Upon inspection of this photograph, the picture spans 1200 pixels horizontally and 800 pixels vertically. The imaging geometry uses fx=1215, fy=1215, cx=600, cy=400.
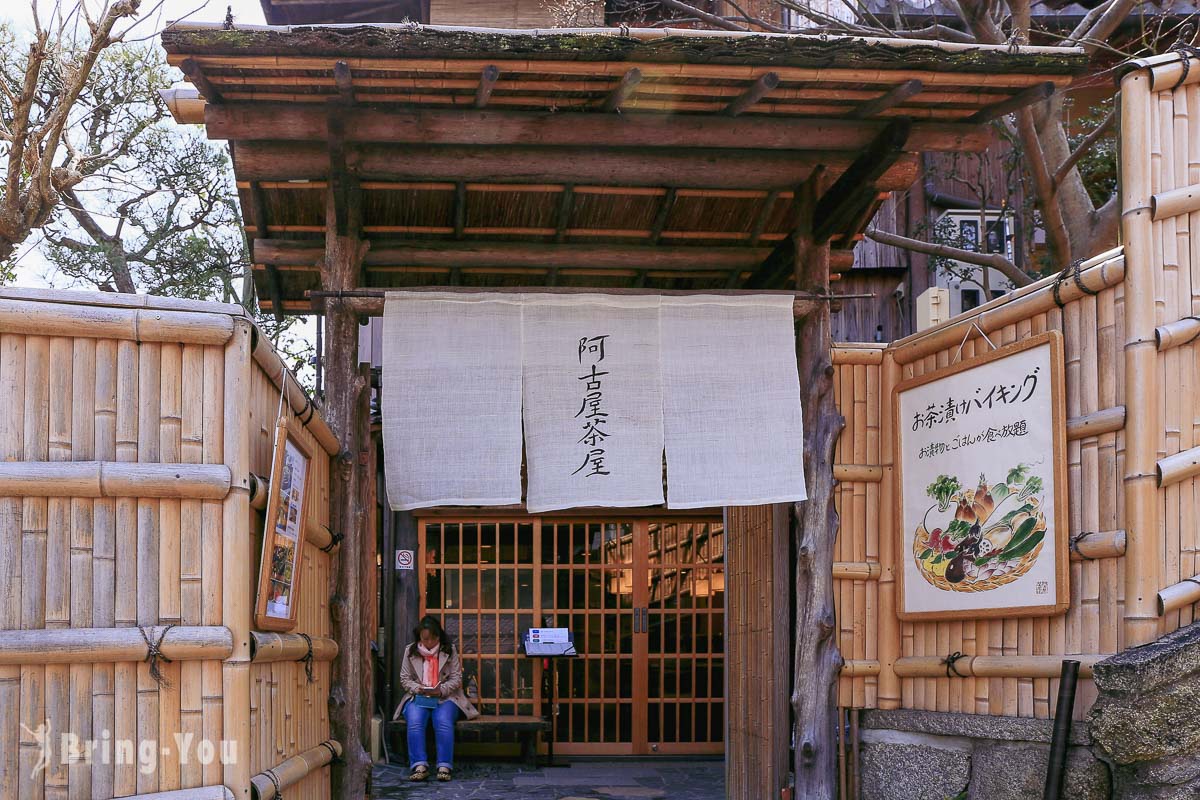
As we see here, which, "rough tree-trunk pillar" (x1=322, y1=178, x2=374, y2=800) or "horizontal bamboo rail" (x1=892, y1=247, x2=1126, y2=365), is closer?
"horizontal bamboo rail" (x1=892, y1=247, x2=1126, y2=365)

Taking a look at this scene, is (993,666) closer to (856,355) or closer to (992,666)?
(992,666)

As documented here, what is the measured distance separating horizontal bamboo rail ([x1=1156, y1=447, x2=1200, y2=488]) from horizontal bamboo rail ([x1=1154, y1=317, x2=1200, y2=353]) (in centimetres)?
50

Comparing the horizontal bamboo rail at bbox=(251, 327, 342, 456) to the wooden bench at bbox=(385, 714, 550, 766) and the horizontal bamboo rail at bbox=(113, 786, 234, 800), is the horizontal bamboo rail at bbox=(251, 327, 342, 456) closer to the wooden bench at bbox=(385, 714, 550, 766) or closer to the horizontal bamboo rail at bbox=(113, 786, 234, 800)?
the horizontal bamboo rail at bbox=(113, 786, 234, 800)

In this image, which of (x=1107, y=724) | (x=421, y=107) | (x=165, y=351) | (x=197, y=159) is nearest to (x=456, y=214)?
(x=421, y=107)

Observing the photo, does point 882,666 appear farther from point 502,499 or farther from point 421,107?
point 421,107

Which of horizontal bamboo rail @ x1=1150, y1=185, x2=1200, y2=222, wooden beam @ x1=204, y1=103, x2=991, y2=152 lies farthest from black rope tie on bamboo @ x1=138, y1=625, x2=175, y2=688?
horizontal bamboo rail @ x1=1150, y1=185, x2=1200, y2=222

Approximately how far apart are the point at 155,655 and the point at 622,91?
358 cm

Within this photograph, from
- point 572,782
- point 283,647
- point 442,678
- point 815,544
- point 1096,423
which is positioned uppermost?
point 1096,423

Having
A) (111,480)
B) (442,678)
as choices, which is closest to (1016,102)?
(111,480)

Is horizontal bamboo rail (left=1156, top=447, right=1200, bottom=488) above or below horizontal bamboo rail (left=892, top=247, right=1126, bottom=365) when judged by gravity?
below

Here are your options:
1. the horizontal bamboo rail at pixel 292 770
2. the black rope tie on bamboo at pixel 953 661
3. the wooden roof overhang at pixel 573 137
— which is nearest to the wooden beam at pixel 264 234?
the wooden roof overhang at pixel 573 137

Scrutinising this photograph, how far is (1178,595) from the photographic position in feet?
17.9

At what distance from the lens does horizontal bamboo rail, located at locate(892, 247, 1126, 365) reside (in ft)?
19.6

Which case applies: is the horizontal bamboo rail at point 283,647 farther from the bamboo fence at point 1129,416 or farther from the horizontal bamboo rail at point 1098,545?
the horizontal bamboo rail at point 1098,545
